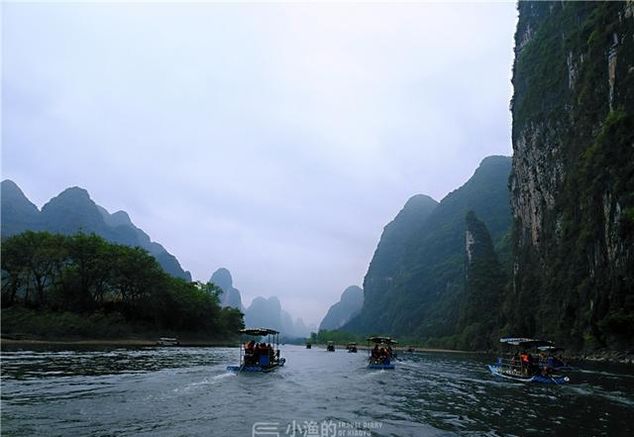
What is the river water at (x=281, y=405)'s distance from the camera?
50.0ft

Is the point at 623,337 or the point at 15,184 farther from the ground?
the point at 15,184

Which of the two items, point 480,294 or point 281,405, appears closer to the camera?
point 281,405

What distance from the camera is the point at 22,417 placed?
15.1 metres

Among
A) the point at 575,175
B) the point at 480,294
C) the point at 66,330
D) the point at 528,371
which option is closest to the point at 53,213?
the point at 66,330

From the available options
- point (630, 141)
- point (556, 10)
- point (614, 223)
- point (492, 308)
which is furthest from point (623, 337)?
point (556, 10)

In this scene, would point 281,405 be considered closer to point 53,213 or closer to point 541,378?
point 541,378

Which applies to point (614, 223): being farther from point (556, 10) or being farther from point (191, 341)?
point (191, 341)

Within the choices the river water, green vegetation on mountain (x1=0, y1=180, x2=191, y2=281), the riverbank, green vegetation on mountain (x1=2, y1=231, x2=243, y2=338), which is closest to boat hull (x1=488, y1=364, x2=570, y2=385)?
the river water

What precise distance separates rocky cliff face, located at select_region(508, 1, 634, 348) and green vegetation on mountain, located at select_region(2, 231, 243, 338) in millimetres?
69247

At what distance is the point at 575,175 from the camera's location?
77.2 m

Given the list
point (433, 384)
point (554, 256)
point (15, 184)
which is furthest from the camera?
point (15, 184)

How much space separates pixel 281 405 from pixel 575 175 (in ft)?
243

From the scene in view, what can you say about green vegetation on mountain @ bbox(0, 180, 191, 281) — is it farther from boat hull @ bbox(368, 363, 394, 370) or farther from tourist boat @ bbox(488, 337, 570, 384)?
tourist boat @ bbox(488, 337, 570, 384)

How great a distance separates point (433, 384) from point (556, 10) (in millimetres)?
107430
